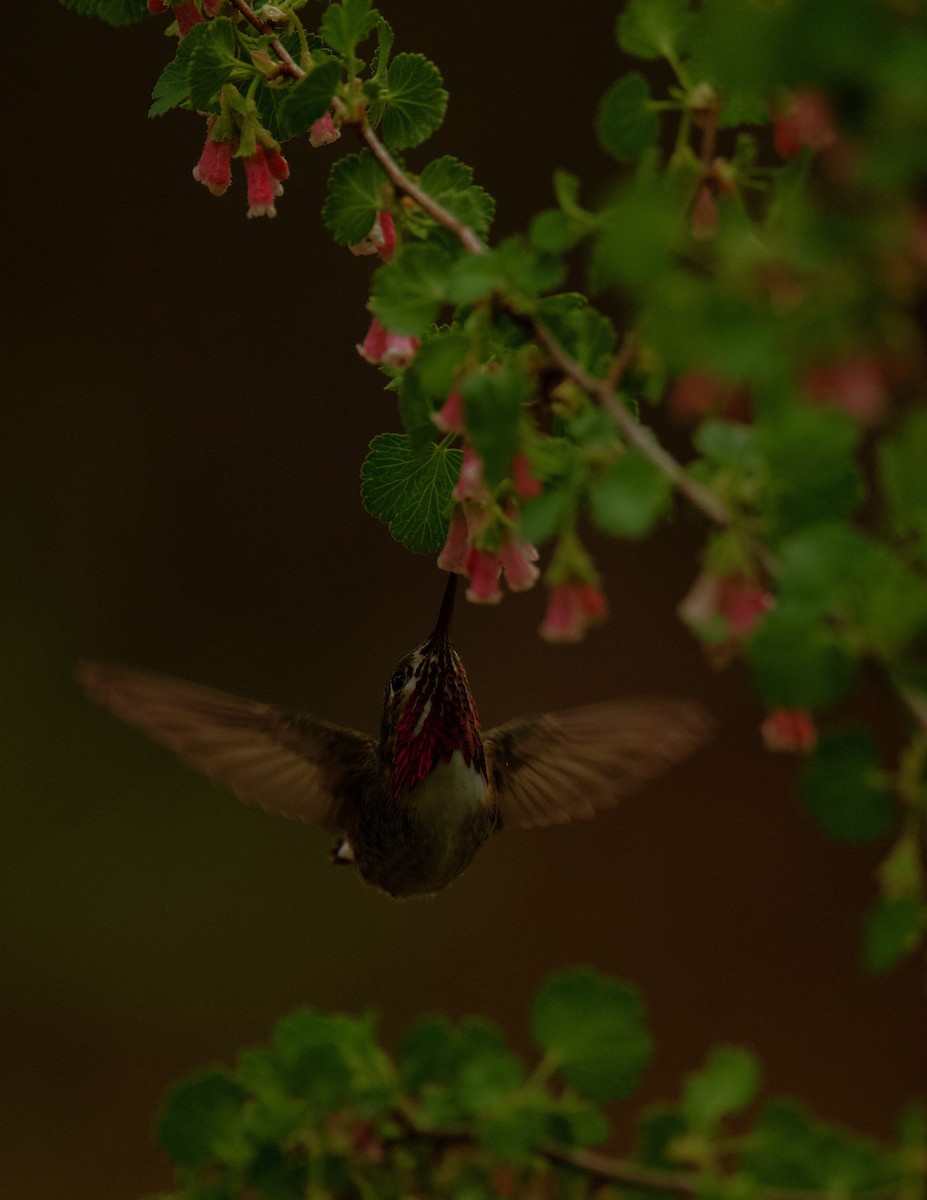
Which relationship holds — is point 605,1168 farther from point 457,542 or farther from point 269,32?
point 269,32

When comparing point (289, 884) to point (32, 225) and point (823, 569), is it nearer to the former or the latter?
point (32, 225)

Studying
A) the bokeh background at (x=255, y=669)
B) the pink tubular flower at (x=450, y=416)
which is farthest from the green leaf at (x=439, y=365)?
the bokeh background at (x=255, y=669)

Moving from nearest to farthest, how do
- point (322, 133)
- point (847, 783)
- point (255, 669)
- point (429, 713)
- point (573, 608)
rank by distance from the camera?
point (847, 783)
point (573, 608)
point (322, 133)
point (429, 713)
point (255, 669)

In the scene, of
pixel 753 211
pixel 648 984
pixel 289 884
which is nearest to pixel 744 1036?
pixel 648 984

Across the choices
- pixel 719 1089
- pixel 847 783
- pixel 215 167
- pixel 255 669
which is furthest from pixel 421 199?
pixel 255 669

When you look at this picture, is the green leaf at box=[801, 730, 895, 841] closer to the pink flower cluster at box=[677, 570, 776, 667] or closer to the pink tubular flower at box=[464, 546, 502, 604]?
the pink flower cluster at box=[677, 570, 776, 667]

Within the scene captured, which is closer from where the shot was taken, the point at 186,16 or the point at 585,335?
the point at 585,335
